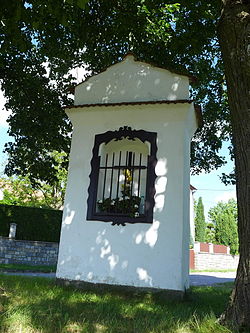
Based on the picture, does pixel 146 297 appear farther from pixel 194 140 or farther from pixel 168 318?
pixel 194 140

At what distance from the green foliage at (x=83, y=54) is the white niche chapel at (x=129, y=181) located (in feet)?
4.88

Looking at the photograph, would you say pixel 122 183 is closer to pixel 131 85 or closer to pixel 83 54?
pixel 131 85

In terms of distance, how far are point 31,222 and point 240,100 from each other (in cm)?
1636

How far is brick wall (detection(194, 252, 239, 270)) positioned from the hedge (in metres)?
10.2

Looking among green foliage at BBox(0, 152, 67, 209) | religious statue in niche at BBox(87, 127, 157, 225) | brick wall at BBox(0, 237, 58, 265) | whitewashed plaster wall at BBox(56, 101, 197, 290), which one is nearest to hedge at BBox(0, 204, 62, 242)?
brick wall at BBox(0, 237, 58, 265)

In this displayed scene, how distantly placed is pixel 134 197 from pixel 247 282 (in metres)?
3.43

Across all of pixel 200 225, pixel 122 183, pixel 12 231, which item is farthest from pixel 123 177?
pixel 200 225

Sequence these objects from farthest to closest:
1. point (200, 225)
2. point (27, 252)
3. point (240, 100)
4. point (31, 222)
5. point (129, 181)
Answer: point (200, 225)
point (31, 222)
point (27, 252)
point (129, 181)
point (240, 100)

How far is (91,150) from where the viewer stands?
281 inches

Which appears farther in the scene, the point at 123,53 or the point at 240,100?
the point at 123,53

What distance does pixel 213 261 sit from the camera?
2517 cm

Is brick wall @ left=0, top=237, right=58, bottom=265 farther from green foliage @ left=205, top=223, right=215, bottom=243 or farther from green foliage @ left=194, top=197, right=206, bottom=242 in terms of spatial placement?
green foliage @ left=205, top=223, right=215, bottom=243

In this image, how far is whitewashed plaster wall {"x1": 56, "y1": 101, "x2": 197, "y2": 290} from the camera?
6.14 meters

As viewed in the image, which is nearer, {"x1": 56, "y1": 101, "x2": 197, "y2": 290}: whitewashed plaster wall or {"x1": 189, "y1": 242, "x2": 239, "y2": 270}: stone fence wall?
{"x1": 56, "y1": 101, "x2": 197, "y2": 290}: whitewashed plaster wall
